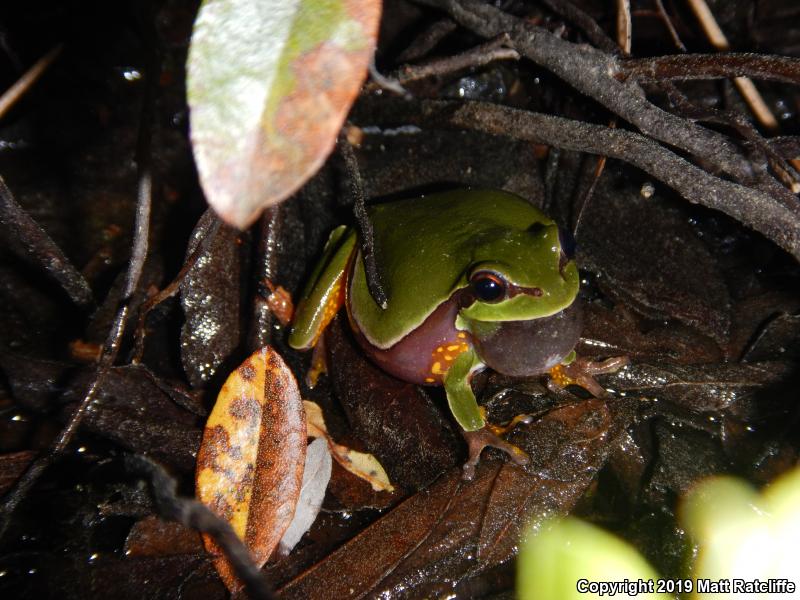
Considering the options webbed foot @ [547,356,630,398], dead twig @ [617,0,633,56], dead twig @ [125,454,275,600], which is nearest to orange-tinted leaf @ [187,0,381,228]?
dead twig @ [125,454,275,600]

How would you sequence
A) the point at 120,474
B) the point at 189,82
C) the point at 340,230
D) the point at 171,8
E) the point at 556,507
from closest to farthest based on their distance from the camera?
the point at 189,82, the point at 556,507, the point at 120,474, the point at 340,230, the point at 171,8

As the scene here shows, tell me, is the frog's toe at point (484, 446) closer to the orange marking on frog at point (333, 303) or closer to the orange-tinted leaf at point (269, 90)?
the orange marking on frog at point (333, 303)

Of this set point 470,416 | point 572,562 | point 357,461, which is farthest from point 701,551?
point 357,461

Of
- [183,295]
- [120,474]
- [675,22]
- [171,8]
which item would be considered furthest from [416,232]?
[171,8]

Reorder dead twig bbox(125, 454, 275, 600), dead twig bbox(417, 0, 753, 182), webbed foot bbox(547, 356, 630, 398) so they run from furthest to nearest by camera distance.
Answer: webbed foot bbox(547, 356, 630, 398) < dead twig bbox(417, 0, 753, 182) < dead twig bbox(125, 454, 275, 600)

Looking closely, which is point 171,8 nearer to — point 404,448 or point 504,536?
point 404,448

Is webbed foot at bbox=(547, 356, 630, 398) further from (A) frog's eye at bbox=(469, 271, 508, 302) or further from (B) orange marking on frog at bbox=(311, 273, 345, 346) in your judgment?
(B) orange marking on frog at bbox=(311, 273, 345, 346)

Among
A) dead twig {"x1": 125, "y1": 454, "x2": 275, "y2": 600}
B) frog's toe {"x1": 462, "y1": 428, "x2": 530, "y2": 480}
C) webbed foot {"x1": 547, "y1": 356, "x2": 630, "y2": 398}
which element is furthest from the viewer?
webbed foot {"x1": 547, "y1": 356, "x2": 630, "y2": 398}
